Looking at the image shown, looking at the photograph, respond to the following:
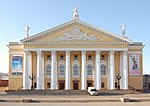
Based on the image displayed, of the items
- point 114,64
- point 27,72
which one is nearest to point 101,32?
point 114,64

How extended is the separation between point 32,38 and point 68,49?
644cm

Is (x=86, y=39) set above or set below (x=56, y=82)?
above

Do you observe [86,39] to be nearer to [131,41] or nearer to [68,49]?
[68,49]

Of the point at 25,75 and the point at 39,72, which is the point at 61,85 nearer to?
the point at 39,72

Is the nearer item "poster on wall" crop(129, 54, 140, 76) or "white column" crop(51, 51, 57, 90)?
"white column" crop(51, 51, 57, 90)

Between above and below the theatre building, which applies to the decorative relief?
above

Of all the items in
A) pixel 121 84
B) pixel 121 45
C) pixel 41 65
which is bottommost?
pixel 121 84

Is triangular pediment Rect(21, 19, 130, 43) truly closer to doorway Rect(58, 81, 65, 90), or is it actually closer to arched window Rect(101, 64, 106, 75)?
arched window Rect(101, 64, 106, 75)

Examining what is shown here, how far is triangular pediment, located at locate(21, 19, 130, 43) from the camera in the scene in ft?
169

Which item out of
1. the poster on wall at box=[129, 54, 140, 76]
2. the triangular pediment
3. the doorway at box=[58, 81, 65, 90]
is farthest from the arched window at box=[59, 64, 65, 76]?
the poster on wall at box=[129, 54, 140, 76]

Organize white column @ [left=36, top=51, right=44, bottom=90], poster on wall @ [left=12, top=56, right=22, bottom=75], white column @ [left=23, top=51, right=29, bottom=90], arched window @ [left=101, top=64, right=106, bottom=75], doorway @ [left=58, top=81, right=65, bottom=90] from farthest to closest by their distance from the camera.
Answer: arched window @ [left=101, top=64, right=106, bottom=75], doorway @ [left=58, top=81, right=65, bottom=90], poster on wall @ [left=12, top=56, right=22, bottom=75], white column @ [left=36, top=51, right=44, bottom=90], white column @ [left=23, top=51, right=29, bottom=90]

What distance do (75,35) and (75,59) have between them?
4.92 meters

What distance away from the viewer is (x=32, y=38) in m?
51.3

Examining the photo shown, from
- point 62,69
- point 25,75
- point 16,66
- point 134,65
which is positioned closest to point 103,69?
point 134,65
